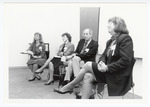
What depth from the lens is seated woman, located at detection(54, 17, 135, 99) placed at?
2.11 meters

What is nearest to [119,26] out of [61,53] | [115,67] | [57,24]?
[115,67]

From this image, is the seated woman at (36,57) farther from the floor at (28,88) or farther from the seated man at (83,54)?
the seated man at (83,54)

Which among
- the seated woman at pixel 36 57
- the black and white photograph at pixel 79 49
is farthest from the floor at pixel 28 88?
the seated woman at pixel 36 57

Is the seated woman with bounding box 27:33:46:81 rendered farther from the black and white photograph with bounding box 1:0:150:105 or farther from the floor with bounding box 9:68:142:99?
the floor with bounding box 9:68:142:99

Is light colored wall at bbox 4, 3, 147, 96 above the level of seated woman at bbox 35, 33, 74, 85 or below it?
above

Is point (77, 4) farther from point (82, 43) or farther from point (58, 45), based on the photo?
point (58, 45)

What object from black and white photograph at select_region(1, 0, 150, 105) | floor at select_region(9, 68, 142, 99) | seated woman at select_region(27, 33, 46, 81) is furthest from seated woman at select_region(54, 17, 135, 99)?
seated woman at select_region(27, 33, 46, 81)

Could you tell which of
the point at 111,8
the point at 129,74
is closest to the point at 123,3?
the point at 111,8

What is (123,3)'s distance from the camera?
2.30m

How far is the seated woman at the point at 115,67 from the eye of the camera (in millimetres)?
2109

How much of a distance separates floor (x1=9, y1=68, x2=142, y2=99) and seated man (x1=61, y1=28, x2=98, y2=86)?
0.35m

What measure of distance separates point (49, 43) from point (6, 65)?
3.65ft

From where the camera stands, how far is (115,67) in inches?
82.8

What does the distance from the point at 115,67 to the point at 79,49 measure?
1087 mm
